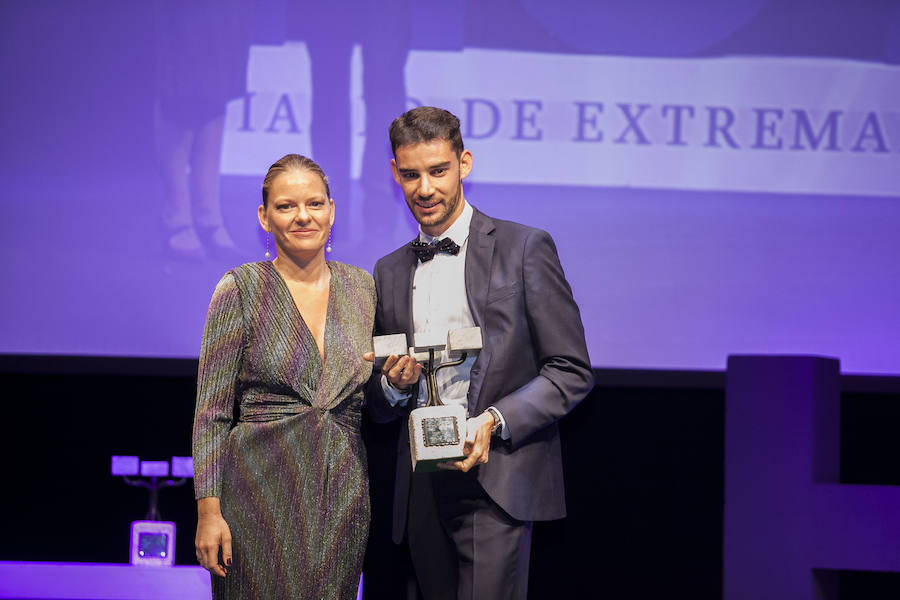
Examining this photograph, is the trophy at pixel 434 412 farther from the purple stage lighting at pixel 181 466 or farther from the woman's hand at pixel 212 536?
the purple stage lighting at pixel 181 466

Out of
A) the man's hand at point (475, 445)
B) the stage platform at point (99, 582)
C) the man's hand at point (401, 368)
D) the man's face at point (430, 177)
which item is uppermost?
the man's face at point (430, 177)

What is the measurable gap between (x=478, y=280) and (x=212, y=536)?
81 cm

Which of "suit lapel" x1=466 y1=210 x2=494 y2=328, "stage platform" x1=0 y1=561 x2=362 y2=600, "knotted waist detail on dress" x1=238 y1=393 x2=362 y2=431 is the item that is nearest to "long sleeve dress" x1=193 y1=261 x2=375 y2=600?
"knotted waist detail on dress" x1=238 y1=393 x2=362 y2=431

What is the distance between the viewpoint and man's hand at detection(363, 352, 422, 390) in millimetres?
1892

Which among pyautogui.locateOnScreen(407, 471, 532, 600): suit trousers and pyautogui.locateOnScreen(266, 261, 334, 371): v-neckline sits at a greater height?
pyautogui.locateOnScreen(266, 261, 334, 371): v-neckline

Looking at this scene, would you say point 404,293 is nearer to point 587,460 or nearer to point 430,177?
point 430,177

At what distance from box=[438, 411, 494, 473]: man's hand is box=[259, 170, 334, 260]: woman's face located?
52cm

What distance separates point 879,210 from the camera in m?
3.46

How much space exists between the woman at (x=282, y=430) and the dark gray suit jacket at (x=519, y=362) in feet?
A: 0.71

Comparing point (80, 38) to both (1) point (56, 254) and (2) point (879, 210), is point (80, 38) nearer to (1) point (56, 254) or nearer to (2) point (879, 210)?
(1) point (56, 254)

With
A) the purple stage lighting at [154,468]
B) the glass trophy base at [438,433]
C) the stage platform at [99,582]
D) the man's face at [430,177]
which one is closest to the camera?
the glass trophy base at [438,433]

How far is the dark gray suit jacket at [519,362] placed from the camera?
207cm

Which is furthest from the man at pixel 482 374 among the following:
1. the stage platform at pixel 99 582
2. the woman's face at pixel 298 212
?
the stage platform at pixel 99 582

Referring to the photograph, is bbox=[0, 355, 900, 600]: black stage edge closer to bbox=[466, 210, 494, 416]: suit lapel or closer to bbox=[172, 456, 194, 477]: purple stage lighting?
bbox=[172, 456, 194, 477]: purple stage lighting
